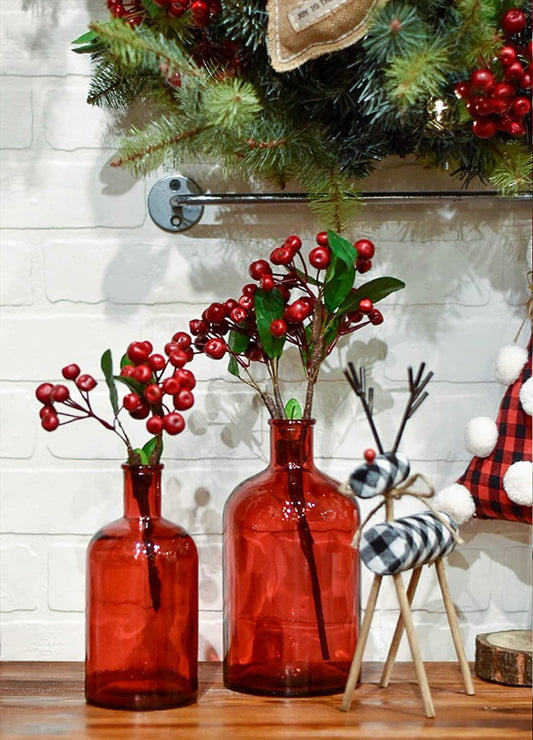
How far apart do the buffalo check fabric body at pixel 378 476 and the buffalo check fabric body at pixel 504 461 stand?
0.73 ft

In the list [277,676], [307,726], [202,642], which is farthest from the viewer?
[202,642]

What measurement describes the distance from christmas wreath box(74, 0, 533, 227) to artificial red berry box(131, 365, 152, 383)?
0.25 m

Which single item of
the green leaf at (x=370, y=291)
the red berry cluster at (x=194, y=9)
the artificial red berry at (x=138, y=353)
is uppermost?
the red berry cluster at (x=194, y=9)

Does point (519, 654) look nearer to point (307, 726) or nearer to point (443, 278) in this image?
point (307, 726)

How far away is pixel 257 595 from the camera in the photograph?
3.39 feet

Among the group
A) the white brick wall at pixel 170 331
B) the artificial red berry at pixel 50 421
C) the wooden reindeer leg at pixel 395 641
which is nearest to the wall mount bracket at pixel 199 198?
the white brick wall at pixel 170 331

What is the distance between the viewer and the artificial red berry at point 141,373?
3.04ft

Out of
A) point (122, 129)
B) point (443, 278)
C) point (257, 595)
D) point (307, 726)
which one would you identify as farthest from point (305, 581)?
point (122, 129)

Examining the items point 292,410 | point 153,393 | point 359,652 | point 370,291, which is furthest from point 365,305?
point 359,652

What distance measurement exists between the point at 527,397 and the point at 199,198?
Answer: 0.44m

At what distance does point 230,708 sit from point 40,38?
0.80 metres

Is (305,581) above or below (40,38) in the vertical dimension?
below

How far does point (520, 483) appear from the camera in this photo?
1055 millimetres

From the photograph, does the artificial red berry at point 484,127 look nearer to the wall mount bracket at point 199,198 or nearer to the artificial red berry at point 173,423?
the wall mount bracket at point 199,198
